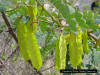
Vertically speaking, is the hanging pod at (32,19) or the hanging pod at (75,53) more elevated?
the hanging pod at (32,19)

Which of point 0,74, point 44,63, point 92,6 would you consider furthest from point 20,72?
point 92,6

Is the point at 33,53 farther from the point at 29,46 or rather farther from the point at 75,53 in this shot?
the point at 75,53

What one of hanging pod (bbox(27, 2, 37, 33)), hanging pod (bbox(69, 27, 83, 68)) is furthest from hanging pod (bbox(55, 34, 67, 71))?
hanging pod (bbox(27, 2, 37, 33))

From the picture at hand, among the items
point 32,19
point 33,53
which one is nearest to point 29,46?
point 33,53

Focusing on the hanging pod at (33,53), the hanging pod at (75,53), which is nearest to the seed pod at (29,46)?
the hanging pod at (33,53)

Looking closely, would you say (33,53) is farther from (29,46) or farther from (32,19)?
(32,19)

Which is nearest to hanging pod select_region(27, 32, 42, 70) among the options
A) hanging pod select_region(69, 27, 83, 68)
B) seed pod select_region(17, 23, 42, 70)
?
seed pod select_region(17, 23, 42, 70)

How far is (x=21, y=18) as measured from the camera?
70cm

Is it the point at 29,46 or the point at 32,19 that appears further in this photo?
the point at 32,19

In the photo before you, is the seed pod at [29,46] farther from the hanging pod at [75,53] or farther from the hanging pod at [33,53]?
the hanging pod at [75,53]

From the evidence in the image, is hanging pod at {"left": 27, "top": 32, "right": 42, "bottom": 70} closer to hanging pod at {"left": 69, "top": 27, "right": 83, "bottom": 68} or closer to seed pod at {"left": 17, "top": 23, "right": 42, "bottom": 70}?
seed pod at {"left": 17, "top": 23, "right": 42, "bottom": 70}

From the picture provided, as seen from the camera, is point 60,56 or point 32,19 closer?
point 60,56

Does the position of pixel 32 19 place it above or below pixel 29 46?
above

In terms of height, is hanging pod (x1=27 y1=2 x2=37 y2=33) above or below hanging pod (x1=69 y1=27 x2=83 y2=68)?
above
